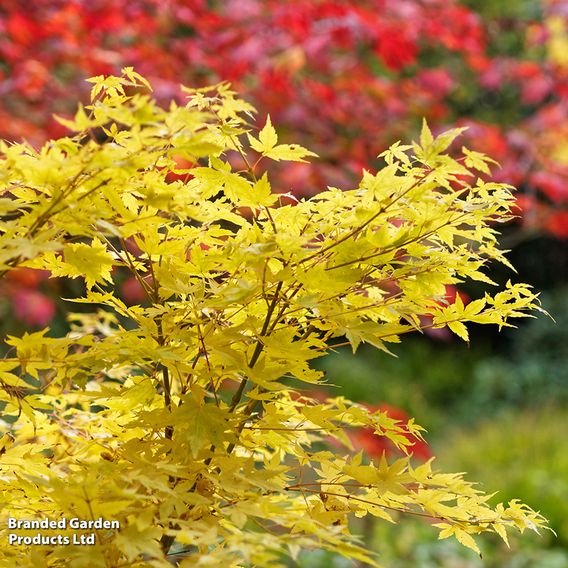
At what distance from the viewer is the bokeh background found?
437cm

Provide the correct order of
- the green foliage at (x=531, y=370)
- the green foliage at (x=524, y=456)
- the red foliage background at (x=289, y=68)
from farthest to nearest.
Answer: the green foliage at (x=531, y=370)
the green foliage at (x=524, y=456)
the red foliage background at (x=289, y=68)

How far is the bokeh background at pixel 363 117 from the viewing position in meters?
4.37

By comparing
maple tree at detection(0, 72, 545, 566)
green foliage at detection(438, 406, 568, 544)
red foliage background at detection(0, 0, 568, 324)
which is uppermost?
red foliage background at detection(0, 0, 568, 324)

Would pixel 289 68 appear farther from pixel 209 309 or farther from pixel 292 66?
pixel 209 309

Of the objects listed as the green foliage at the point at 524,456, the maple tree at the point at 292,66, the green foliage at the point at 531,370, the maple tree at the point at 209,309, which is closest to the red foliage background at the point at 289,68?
the maple tree at the point at 292,66

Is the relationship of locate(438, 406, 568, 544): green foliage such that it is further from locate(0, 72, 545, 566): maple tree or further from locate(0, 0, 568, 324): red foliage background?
locate(0, 72, 545, 566): maple tree

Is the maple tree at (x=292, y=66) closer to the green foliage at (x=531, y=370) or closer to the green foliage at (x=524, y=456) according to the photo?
the green foliage at (x=524, y=456)

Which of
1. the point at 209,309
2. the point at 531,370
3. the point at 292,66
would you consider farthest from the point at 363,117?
the point at 209,309

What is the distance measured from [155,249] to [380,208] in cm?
41

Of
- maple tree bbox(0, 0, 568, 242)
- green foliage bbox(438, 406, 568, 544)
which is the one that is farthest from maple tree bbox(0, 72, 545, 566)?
green foliage bbox(438, 406, 568, 544)

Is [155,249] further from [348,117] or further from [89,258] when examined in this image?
[348,117]

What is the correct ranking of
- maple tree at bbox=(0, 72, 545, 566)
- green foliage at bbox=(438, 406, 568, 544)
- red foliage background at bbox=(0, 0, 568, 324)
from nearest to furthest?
maple tree at bbox=(0, 72, 545, 566), red foliage background at bbox=(0, 0, 568, 324), green foliage at bbox=(438, 406, 568, 544)

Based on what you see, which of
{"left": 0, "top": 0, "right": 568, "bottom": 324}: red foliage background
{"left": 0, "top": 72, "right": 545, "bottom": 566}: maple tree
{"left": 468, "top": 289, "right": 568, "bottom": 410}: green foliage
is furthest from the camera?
{"left": 468, "top": 289, "right": 568, "bottom": 410}: green foliage

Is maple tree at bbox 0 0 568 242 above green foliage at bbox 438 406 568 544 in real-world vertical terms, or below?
above
